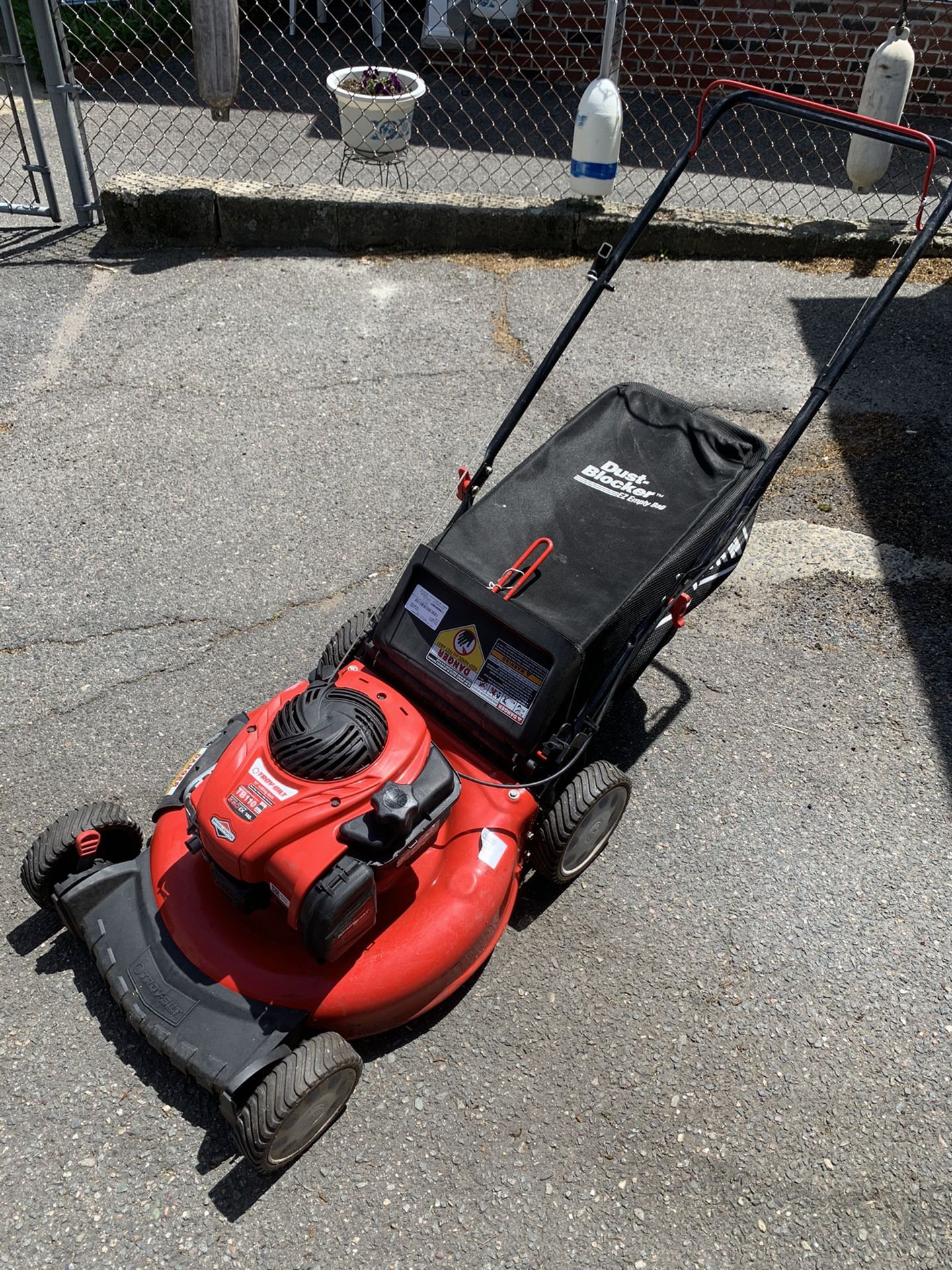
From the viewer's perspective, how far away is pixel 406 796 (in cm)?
231

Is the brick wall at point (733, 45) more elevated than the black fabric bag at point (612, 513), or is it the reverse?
the brick wall at point (733, 45)

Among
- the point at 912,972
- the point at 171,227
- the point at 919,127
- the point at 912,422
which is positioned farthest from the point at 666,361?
the point at 919,127

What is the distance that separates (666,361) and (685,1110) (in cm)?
367

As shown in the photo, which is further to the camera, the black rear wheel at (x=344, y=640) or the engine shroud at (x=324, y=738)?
the black rear wheel at (x=344, y=640)

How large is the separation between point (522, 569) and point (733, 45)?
6.71m

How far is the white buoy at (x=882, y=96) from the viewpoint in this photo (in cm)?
547

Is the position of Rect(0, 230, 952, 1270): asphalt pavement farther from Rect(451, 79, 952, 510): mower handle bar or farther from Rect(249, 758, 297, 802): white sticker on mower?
Rect(451, 79, 952, 510): mower handle bar

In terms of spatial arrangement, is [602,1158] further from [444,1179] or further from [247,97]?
[247,97]

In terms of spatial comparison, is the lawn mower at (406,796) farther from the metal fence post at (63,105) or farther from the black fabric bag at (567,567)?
the metal fence post at (63,105)

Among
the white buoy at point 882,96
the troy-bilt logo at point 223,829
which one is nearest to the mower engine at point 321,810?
the troy-bilt logo at point 223,829

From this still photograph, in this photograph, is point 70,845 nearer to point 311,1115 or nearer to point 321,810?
point 321,810

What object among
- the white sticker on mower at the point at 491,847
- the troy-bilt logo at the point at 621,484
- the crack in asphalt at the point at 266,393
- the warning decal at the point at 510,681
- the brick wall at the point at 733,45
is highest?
the brick wall at the point at 733,45

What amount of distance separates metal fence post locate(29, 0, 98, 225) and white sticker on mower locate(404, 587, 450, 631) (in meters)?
4.26

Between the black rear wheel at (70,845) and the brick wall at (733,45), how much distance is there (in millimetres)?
6741
